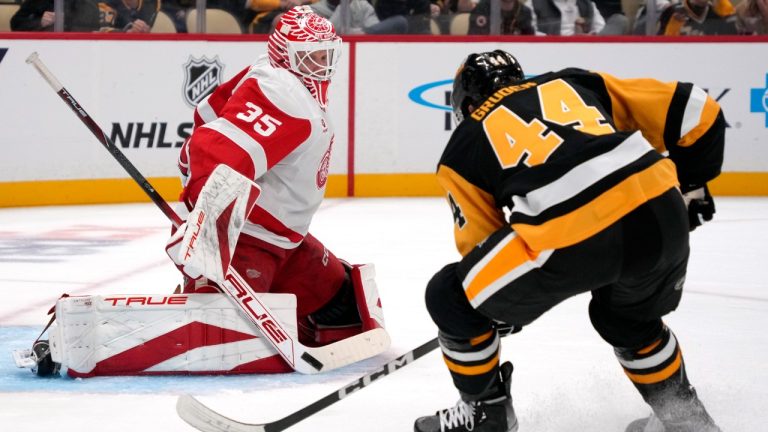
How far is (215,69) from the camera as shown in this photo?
6.59 metres

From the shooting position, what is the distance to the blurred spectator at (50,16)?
624 centimetres

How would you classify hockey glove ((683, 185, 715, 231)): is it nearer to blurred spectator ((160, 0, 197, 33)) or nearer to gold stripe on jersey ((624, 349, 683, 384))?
gold stripe on jersey ((624, 349, 683, 384))

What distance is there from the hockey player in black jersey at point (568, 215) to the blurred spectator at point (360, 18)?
4734 mm

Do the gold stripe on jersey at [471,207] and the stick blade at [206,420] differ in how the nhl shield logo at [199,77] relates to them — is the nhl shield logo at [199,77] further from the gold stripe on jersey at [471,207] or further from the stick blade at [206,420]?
the gold stripe on jersey at [471,207]

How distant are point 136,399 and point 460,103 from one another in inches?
41.4

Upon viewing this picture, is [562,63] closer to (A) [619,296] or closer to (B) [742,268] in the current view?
(B) [742,268]

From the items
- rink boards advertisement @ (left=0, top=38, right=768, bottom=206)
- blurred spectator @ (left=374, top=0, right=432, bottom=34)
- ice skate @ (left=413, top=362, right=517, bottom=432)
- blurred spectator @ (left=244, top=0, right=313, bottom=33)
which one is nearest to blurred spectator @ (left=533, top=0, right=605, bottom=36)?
rink boards advertisement @ (left=0, top=38, right=768, bottom=206)

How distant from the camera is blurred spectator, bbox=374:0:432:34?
6.91 meters

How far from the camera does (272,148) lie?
113 inches

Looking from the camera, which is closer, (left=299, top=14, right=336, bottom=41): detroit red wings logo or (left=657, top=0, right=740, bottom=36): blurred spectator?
(left=299, top=14, right=336, bottom=41): detroit red wings logo

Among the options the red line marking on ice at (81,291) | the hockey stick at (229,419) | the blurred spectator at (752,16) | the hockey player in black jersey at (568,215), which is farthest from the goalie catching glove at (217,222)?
the blurred spectator at (752,16)

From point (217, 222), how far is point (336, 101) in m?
4.15

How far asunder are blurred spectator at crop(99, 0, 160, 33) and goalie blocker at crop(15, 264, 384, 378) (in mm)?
3856

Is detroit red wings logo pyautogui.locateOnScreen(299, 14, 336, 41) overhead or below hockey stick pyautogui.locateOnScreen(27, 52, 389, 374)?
overhead
